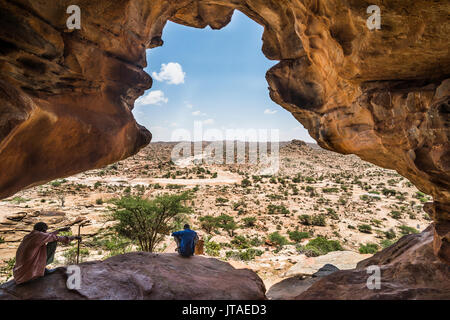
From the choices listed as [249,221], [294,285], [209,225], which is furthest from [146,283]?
[249,221]

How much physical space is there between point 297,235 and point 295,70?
14.1 meters

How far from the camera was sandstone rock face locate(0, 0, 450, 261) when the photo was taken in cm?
441

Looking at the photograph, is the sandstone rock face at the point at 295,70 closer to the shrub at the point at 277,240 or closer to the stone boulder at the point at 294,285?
the stone boulder at the point at 294,285

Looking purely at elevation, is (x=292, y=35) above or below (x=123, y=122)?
above

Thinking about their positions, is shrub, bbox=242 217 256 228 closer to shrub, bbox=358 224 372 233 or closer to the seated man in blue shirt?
shrub, bbox=358 224 372 233

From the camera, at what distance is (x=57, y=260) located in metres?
12.2

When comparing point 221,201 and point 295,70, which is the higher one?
point 295,70

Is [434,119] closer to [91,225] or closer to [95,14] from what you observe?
[95,14]

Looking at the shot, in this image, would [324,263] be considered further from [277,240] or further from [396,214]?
[396,214]

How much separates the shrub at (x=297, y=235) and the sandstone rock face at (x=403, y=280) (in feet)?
38.3

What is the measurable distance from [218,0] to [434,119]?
8.45 metres

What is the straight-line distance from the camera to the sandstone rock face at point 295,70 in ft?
14.5

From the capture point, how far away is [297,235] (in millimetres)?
18812
